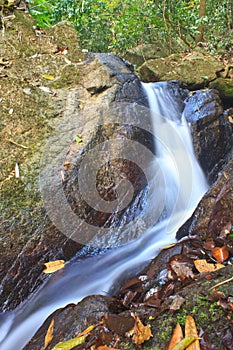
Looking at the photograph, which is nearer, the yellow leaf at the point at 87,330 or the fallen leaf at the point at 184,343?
the fallen leaf at the point at 184,343

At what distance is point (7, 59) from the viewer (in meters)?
4.21

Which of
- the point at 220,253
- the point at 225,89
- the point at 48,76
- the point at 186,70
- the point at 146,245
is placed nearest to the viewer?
the point at 220,253

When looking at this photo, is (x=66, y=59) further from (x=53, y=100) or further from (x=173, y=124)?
(x=173, y=124)

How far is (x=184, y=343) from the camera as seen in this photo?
60.9 inches

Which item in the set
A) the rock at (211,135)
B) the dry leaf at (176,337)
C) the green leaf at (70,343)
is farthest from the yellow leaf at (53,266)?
the rock at (211,135)

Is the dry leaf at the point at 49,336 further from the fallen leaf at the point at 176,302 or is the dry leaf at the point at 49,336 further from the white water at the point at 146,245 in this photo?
the fallen leaf at the point at 176,302

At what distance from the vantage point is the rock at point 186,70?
25.9 feet

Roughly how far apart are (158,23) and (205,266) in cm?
966

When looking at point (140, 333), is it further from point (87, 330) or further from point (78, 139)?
point (78, 139)

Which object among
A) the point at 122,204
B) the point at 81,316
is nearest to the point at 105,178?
the point at 122,204

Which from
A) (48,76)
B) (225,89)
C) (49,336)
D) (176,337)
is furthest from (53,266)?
(225,89)

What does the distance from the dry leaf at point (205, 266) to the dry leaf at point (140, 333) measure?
0.88m

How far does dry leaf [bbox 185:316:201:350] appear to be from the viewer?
154cm

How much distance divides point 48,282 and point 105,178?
54.8 inches
